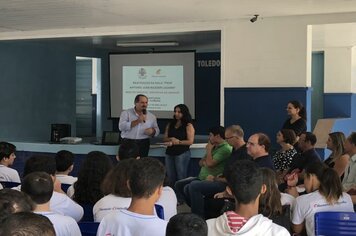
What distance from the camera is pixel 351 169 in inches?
178

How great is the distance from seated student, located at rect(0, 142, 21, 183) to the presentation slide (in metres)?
5.39

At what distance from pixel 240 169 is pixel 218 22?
5.01 metres

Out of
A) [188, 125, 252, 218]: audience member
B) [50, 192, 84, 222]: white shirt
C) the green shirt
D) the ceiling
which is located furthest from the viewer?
the ceiling

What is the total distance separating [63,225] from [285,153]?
3.12 metres

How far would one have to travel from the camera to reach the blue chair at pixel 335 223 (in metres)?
3.14

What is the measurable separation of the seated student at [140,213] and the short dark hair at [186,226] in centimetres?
55

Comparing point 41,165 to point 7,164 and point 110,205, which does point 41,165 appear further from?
point 7,164

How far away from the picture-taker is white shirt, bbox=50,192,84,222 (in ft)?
10.2

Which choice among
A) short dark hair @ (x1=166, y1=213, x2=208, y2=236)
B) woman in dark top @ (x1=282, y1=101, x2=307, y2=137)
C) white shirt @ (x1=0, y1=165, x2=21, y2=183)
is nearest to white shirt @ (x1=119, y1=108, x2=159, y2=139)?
woman in dark top @ (x1=282, y1=101, x2=307, y2=137)

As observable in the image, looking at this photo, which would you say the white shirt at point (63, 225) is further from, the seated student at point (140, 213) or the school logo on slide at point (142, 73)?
the school logo on slide at point (142, 73)

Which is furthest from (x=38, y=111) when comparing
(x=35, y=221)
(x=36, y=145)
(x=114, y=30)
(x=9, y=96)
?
(x=35, y=221)

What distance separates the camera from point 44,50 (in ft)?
34.2

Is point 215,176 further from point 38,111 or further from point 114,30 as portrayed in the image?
point 38,111

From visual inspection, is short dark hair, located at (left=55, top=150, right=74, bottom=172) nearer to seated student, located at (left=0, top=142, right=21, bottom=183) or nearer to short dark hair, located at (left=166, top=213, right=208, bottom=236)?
seated student, located at (left=0, top=142, right=21, bottom=183)
